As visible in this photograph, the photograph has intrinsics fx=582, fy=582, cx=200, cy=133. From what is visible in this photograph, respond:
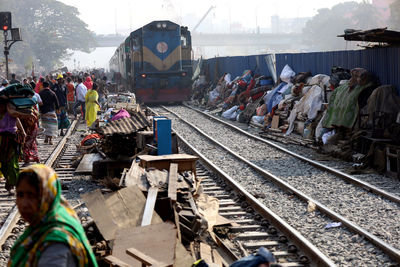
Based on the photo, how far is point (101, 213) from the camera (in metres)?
6.77

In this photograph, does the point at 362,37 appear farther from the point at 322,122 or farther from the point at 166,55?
the point at 166,55

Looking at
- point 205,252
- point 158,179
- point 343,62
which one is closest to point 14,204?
point 158,179

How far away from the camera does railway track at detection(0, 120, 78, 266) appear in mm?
7461

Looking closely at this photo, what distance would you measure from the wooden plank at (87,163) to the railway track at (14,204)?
278 mm

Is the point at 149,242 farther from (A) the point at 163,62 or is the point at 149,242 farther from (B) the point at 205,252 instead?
(A) the point at 163,62

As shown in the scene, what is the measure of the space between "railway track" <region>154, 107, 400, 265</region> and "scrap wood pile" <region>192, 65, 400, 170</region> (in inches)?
60.7

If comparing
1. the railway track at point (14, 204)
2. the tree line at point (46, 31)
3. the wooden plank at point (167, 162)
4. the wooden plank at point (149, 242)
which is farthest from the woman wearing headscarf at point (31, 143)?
the tree line at point (46, 31)

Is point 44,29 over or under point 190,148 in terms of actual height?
over

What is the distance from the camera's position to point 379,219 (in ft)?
27.2

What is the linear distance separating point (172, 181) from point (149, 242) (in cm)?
235

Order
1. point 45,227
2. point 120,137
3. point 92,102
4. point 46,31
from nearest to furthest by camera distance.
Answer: point 45,227 → point 120,137 → point 92,102 → point 46,31

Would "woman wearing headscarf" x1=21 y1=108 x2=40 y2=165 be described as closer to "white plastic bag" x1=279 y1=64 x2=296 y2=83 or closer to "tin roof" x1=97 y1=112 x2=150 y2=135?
"tin roof" x1=97 y1=112 x2=150 y2=135

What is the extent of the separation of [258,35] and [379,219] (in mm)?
164451

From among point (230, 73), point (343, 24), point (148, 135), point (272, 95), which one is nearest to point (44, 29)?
point (343, 24)
